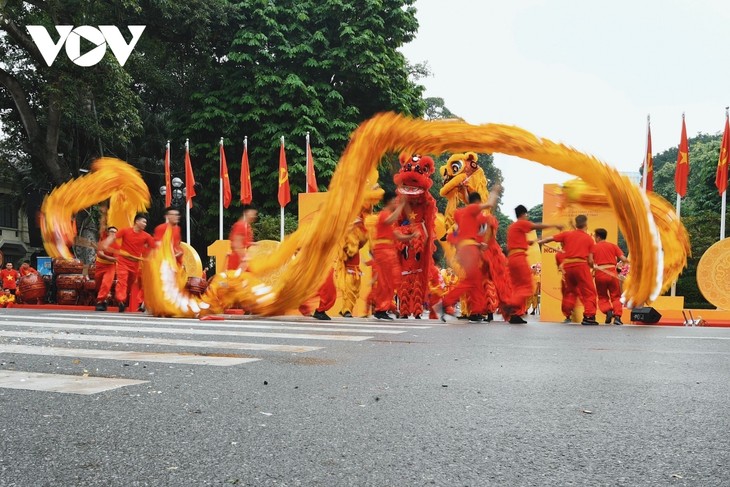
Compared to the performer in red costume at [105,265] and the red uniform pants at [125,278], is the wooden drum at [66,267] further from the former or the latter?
the red uniform pants at [125,278]

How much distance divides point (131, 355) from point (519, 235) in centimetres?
623

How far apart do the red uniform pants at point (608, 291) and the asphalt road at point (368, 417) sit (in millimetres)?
5109

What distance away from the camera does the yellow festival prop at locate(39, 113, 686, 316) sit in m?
9.06

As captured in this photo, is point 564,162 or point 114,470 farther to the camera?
point 564,162

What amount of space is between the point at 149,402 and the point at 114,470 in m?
1.18

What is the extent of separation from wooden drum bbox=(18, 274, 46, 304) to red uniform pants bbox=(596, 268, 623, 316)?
11.3 meters

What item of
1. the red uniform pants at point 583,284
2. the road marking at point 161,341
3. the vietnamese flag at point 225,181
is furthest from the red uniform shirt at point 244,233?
the vietnamese flag at point 225,181

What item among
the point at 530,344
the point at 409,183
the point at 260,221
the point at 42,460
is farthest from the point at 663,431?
the point at 260,221

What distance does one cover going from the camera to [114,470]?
253cm

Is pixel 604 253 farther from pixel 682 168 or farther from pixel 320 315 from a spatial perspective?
pixel 682 168

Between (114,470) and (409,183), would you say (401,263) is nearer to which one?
(409,183)

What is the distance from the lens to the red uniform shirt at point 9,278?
16922 millimetres

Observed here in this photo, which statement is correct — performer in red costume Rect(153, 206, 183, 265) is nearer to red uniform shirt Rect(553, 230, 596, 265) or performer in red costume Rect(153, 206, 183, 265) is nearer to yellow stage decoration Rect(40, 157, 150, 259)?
yellow stage decoration Rect(40, 157, 150, 259)

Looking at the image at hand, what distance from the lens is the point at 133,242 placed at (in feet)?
→ 42.3
